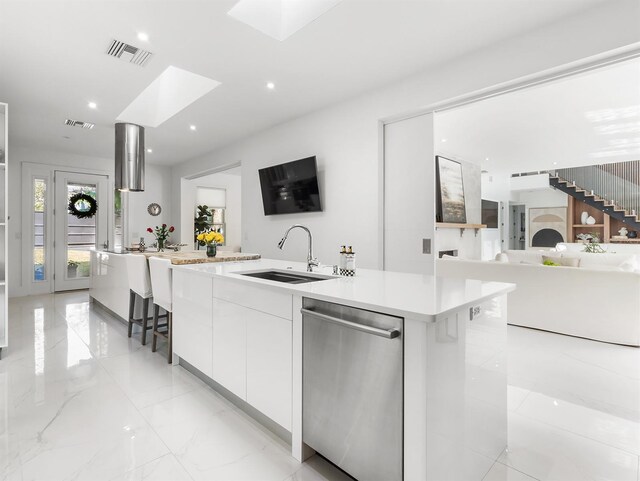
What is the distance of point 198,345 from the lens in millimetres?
2539

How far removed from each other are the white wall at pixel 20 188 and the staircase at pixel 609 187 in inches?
423

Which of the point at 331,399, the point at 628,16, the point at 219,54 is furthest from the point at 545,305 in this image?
the point at 219,54

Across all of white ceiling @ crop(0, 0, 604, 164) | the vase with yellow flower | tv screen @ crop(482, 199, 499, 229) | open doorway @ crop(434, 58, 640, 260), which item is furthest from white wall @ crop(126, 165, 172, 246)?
tv screen @ crop(482, 199, 499, 229)

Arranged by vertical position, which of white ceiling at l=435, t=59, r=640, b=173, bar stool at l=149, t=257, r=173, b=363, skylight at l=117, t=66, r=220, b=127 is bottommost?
bar stool at l=149, t=257, r=173, b=363

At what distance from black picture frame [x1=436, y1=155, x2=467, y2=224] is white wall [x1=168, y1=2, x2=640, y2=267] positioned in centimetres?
286

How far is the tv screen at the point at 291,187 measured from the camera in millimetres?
4250

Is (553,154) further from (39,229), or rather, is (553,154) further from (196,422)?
(39,229)

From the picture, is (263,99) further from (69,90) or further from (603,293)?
(603,293)

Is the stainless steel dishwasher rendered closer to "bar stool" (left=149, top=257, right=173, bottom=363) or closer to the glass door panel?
"bar stool" (left=149, top=257, right=173, bottom=363)

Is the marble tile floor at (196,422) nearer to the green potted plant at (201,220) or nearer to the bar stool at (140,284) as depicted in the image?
the bar stool at (140,284)

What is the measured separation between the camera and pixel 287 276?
248 cm

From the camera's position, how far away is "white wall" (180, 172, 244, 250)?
7574 mm

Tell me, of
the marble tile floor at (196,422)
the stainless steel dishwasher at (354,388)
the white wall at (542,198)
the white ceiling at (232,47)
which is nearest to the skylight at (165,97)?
the white ceiling at (232,47)

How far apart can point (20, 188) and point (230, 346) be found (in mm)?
6378
